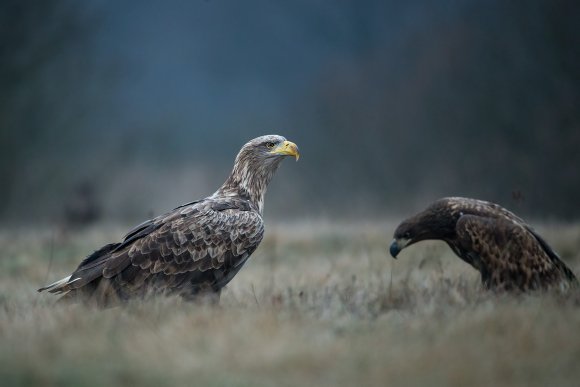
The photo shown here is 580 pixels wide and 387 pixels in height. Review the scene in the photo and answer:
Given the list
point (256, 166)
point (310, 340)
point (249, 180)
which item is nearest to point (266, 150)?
point (256, 166)

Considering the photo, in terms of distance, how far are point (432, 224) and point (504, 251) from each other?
83 centimetres

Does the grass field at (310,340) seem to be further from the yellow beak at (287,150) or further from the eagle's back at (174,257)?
the yellow beak at (287,150)

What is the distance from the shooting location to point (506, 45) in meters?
17.9

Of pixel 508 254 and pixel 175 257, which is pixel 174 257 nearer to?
pixel 175 257

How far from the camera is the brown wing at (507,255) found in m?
6.38

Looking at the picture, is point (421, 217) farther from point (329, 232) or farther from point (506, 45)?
point (506, 45)

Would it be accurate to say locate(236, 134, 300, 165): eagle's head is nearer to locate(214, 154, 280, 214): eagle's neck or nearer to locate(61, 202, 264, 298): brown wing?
locate(214, 154, 280, 214): eagle's neck

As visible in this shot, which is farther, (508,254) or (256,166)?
(256,166)

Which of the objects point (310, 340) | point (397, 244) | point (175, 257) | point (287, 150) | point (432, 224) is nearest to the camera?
point (310, 340)

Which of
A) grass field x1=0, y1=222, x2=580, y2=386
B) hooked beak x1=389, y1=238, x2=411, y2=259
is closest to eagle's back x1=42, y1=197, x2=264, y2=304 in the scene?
grass field x1=0, y1=222, x2=580, y2=386

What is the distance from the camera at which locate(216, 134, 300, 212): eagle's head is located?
7.39 meters

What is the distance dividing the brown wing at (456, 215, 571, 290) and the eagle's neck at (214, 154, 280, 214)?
2.11 meters

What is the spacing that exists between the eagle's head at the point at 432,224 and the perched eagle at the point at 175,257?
60.2 inches

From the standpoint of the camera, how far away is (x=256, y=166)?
7.41 meters
